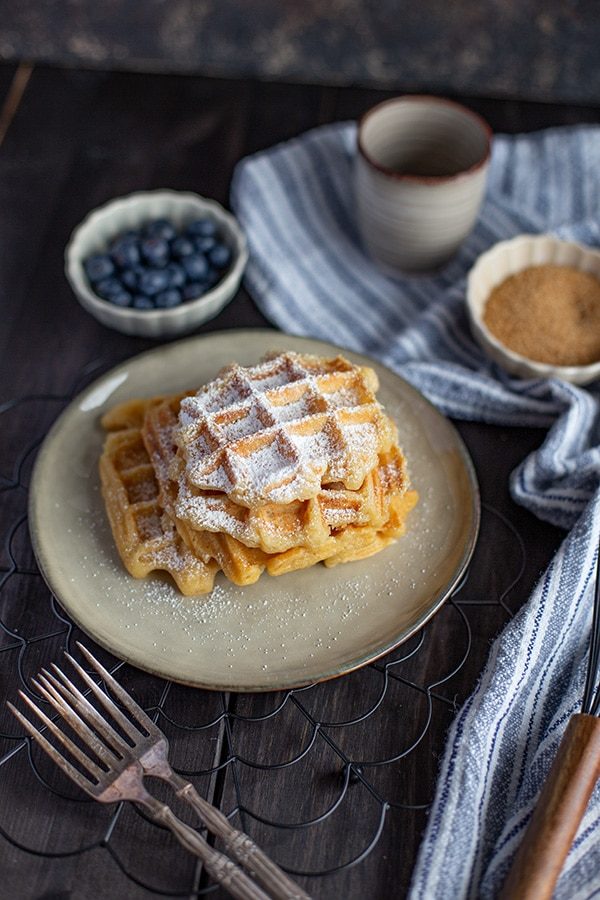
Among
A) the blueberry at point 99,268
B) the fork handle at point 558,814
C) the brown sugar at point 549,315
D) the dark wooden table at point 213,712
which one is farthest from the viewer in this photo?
the blueberry at point 99,268

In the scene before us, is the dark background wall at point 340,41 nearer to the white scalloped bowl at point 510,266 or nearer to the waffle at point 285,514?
the white scalloped bowl at point 510,266

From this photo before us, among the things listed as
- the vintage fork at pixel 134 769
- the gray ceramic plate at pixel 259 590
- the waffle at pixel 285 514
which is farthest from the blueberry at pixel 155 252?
the vintage fork at pixel 134 769

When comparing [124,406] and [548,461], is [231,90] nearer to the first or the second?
[124,406]

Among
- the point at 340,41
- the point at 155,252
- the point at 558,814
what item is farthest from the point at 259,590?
the point at 340,41

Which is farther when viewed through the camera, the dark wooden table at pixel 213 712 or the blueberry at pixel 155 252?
the blueberry at pixel 155 252

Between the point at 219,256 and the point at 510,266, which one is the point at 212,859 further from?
the point at 510,266

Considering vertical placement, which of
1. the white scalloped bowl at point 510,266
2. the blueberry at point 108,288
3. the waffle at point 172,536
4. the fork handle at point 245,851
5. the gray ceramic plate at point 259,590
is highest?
the blueberry at point 108,288
